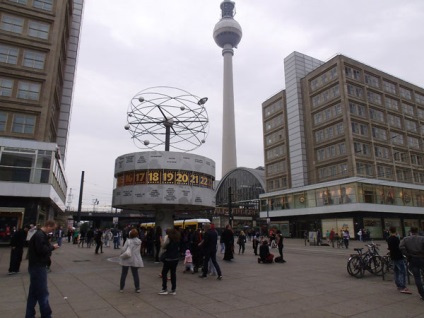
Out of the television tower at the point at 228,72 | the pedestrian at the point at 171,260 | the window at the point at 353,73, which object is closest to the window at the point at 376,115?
the window at the point at 353,73

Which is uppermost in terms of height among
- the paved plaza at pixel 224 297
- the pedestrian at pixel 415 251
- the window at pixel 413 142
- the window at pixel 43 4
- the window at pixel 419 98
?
the window at pixel 419 98

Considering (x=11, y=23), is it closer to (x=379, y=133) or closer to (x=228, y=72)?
(x=379, y=133)

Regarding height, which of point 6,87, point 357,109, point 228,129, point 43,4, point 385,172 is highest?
point 228,129

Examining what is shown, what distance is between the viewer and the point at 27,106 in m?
30.5

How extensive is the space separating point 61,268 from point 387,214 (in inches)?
1847

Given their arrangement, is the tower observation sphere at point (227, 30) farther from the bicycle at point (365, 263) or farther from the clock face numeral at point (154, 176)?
the bicycle at point (365, 263)

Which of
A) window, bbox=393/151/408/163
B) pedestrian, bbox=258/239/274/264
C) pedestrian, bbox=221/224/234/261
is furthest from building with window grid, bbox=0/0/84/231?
window, bbox=393/151/408/163

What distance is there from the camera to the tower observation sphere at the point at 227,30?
423 feet

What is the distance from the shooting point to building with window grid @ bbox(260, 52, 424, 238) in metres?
46.5

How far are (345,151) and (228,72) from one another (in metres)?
82.6

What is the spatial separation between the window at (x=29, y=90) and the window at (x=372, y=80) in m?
50.7

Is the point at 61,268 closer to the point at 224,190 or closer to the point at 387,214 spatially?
the point at 387,214

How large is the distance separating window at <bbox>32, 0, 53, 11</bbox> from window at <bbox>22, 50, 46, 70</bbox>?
17.5ft

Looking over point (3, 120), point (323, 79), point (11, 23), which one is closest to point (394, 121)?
point (323, 79)
